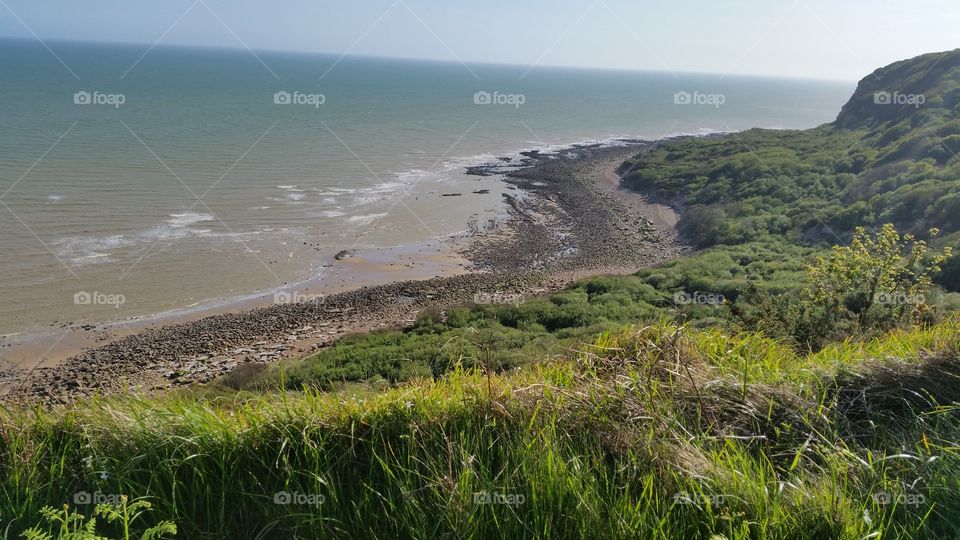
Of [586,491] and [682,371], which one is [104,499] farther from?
[682,371]

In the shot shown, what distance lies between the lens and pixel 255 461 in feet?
11.5

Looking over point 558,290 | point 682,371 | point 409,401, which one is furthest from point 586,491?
point 558,290

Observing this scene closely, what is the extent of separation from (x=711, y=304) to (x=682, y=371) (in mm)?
15694
